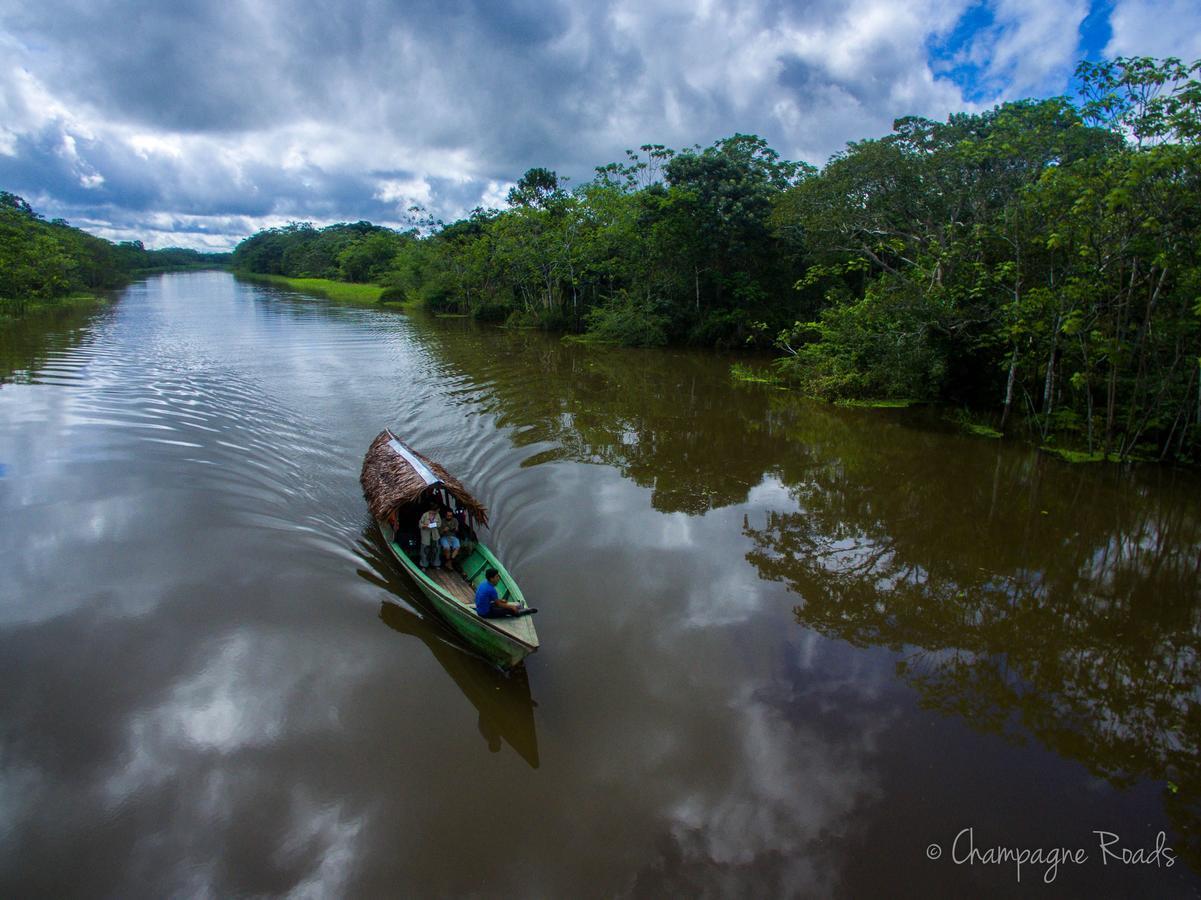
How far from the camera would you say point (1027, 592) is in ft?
29.8

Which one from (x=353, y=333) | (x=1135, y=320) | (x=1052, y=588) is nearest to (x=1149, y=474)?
(x=1135, y=320)

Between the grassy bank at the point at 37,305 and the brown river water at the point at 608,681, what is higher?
the grassy bank at the point at 37,305

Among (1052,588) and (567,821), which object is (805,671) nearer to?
(567,821)

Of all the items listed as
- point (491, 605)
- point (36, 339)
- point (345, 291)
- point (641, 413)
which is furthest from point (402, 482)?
point (345, 291)

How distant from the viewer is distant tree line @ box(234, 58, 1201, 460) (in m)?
12.5

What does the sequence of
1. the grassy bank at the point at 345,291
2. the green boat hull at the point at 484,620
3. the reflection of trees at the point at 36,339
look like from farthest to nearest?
the grassy bank at the point at 345,291 < the reflection of trees at the point at 36,339 < the green boat hull at the point at 484,620

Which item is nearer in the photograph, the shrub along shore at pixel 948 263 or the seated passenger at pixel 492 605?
the seated passenger at pixel 492 605

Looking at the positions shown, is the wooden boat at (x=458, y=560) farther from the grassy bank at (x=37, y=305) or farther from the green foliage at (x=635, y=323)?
the grassy bank at (x=37, y=305)

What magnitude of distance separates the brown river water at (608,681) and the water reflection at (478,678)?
0.04 metres

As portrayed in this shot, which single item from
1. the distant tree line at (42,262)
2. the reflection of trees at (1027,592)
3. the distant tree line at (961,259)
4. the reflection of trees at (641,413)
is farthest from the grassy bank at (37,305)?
the reflection of trees at (1027,592)

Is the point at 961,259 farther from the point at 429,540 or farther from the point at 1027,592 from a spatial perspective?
the point at 429,540

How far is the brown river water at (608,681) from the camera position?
5016 mm

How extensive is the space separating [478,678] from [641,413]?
1305 cm

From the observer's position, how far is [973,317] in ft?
58.0
